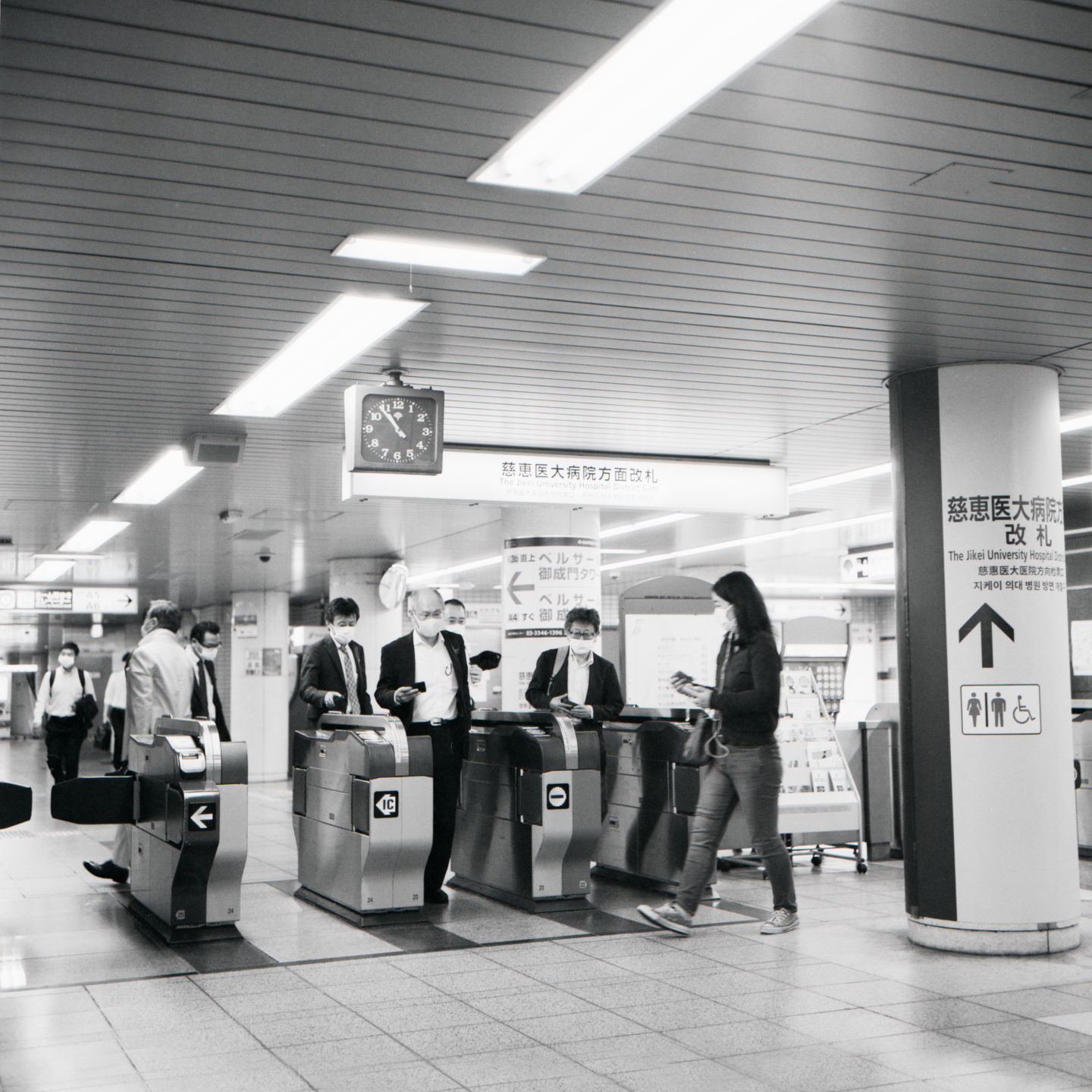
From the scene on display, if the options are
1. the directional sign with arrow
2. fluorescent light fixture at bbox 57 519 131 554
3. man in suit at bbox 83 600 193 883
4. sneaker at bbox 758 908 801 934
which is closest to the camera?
sneaker at bbox 758 908 801 934

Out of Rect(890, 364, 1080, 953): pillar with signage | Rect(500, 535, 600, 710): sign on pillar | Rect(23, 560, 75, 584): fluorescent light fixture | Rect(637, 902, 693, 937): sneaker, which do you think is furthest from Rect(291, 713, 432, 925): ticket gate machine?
Rect(23, 560, 75, 584): fluorescent light fixture

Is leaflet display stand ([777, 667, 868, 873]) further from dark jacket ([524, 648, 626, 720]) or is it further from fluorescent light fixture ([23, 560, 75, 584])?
fluorescent light fixture ([23, 560, 75, 584])

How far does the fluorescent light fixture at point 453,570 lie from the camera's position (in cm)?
1641

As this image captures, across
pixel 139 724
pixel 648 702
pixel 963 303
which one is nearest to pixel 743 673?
pixel 963 303

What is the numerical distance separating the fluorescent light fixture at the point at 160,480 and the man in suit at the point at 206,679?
1506mm

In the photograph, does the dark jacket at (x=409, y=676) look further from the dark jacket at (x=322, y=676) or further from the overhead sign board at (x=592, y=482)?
the overhead sign board at (x=592, y=482)

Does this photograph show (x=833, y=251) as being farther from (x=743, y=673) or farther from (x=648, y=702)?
(x=648, y=702)

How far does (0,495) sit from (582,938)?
670 cm

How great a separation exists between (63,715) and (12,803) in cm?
1183

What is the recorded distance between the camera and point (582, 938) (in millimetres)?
6418

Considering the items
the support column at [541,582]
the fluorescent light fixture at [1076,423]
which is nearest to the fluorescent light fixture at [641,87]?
the fluorescent light fixture at [1076,423]

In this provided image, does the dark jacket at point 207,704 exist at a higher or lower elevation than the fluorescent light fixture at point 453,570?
lower

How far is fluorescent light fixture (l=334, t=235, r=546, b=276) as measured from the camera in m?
4.71

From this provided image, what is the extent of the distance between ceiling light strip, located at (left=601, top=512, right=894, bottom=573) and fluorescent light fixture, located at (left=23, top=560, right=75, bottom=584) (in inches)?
273
